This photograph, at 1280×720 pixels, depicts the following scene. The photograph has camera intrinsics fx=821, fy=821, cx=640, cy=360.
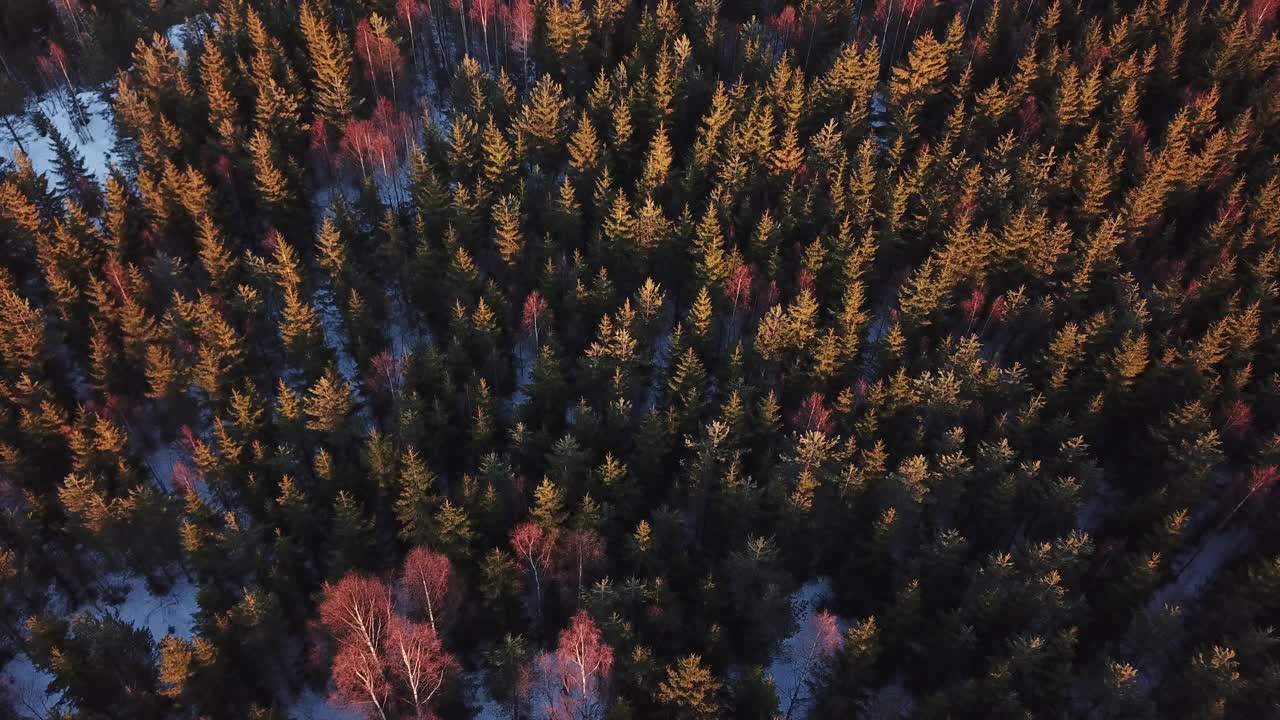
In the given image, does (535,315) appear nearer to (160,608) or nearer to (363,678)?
(363,678)

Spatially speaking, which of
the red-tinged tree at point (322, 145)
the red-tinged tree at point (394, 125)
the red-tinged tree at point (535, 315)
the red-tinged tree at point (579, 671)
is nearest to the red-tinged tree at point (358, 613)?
the red-tinged tree at point (579, 671)

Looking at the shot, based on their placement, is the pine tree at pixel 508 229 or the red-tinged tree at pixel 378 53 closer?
the pine tree at pixel 508 229

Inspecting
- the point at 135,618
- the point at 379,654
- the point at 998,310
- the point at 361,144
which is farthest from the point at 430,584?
the point at 998,310

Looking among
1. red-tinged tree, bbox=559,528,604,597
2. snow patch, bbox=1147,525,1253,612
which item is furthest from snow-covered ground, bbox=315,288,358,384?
snow patch, bbox=1147,525,1253,612

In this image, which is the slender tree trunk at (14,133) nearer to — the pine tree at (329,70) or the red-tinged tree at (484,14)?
the pine tree at (329,70)

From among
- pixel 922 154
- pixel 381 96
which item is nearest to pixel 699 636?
pixel 922 154

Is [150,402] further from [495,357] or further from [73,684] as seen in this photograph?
[495,357]
